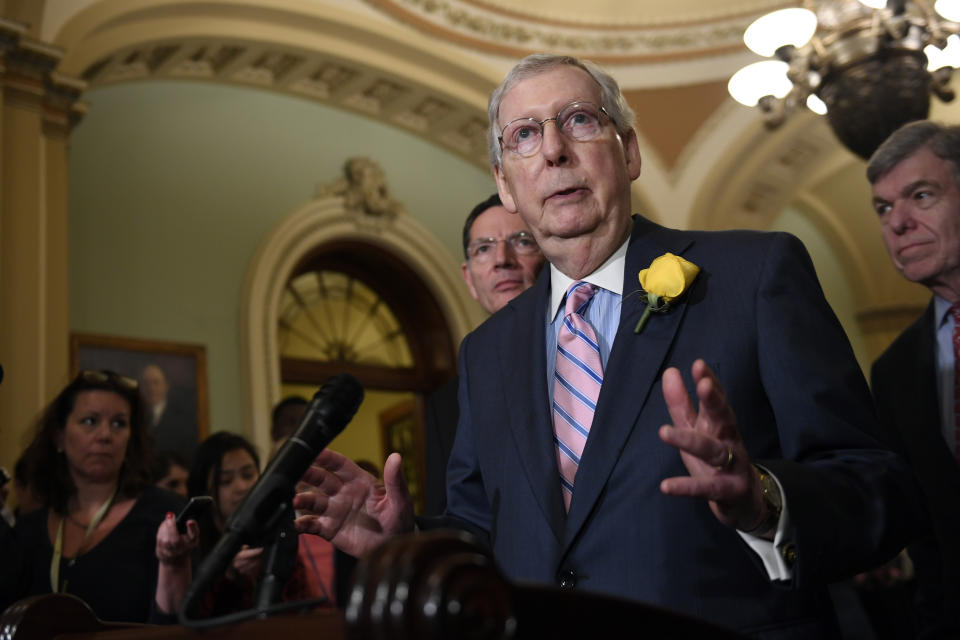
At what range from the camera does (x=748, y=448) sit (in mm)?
1562

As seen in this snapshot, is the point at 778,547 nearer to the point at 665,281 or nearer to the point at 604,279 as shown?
the point at 665,281

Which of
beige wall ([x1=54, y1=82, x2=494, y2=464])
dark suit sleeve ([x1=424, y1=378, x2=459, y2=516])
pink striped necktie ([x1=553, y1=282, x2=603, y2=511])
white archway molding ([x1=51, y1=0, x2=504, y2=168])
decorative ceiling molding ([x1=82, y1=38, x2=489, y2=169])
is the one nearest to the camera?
pink striped necktie ([x1=553, y1=282, x2=603, y2=511])

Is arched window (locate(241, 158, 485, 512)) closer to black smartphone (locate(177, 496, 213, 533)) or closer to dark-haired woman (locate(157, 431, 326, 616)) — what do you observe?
dark-haired woman (locate(157, 431, 326, 616))

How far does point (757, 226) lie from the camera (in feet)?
33.9

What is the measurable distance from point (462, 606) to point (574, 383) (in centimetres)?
95

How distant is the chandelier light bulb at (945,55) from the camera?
6098 mm

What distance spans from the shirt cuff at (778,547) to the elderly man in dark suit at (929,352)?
1.32m

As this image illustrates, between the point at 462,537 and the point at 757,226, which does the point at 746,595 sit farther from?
the point at 757,226

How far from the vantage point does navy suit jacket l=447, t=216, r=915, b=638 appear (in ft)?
4.56

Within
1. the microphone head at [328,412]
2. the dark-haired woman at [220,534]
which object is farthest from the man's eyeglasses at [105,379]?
the microphone head at [328,412]

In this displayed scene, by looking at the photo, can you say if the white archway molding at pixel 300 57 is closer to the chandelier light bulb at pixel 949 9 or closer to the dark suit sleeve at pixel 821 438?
the chandelier light bulb at pixel 949 9

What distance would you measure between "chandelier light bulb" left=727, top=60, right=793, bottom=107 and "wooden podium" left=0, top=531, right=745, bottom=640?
244 inches

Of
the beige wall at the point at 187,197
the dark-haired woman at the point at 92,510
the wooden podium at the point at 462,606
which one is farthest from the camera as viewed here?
the beige wall at the point at 187,197

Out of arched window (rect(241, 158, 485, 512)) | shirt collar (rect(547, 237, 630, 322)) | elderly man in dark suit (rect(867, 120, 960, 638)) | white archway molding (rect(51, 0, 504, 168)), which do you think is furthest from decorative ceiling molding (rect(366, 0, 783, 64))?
shirt collar (rect(547, 237, 630, 322))
